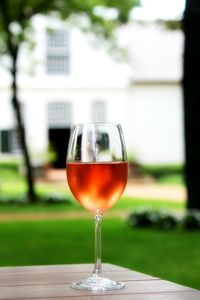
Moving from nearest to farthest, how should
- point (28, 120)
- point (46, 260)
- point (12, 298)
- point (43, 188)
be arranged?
point (12, 298)
point (46, 260)
point (43, 188)
point (28, 120)

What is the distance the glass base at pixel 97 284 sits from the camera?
70.8 inches

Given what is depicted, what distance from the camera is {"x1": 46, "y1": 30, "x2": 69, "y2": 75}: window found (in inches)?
1377

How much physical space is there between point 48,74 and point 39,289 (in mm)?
33440

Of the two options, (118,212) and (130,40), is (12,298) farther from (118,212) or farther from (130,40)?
(130,40)

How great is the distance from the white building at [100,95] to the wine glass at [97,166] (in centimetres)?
3222

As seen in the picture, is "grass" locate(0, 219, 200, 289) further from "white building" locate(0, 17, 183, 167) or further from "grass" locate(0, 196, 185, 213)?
"white building" locate(0, 17, 183, 167)

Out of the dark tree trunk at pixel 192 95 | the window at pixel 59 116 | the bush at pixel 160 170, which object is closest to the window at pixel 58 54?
the window at pixel 59 116

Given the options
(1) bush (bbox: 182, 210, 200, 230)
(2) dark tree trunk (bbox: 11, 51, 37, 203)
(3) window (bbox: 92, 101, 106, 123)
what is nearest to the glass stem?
(1) bush (bbox: 182, 210, 200, 230)

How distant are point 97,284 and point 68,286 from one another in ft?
0.21

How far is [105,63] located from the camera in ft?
115

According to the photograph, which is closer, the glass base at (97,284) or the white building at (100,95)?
the glass base at (97,284)

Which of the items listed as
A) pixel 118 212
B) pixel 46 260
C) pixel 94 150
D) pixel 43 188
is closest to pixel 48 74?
pixel 43 188

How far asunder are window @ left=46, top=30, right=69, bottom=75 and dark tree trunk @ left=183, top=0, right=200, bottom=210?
21985 millimetres

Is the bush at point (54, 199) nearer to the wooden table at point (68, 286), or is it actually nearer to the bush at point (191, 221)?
the bush at point (191, 221)
